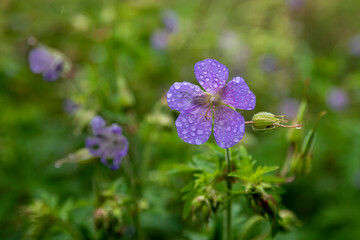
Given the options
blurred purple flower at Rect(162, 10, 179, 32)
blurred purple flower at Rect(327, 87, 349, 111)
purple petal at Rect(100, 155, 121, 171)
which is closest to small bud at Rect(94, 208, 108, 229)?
purple petal at Rect(100, 155, 121, 171)

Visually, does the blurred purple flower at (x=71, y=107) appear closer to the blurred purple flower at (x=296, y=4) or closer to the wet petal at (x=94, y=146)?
the wet petal at (x=94, y=146)

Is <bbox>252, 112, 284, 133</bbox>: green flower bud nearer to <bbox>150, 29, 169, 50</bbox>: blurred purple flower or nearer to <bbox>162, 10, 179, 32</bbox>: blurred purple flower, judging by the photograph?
<bbox>150, 29, 169, 50</bbox>: blurred purple flower

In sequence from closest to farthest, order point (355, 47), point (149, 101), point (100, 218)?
point (100, 218), point (149, 101), point (355, 47)

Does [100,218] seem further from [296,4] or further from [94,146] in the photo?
[296,4]

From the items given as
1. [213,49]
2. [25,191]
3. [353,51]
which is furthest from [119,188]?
[353,51]

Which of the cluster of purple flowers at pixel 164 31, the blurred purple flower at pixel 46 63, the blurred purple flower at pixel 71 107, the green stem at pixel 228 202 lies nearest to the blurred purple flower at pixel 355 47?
the cluster of purple flowers at pixel 164 31

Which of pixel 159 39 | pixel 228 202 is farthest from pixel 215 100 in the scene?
pixel 159 39

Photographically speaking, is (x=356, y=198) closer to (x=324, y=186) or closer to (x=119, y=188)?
(x=324, y=186)
